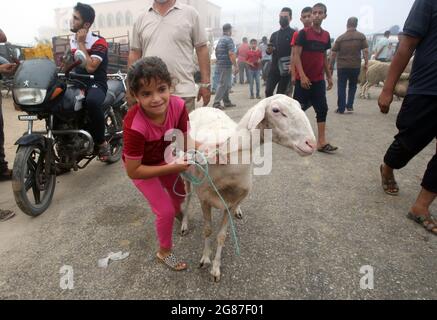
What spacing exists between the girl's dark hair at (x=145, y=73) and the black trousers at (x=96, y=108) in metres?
1.93

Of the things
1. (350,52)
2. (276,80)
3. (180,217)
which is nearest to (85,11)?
(180,217)

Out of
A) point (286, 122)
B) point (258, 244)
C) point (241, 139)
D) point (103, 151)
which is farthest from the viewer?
point (103, 151)

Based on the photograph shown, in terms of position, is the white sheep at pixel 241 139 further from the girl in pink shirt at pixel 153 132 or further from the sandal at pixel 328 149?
the sandal at pixel 328 149

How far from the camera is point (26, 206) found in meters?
2.82

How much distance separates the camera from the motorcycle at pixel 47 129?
2859 millimetres

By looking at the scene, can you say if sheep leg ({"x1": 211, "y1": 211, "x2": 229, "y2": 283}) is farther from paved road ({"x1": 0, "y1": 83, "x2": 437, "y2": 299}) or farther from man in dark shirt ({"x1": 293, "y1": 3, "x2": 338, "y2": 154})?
man in dark shirt ({"x1": 293, "y1": 3, "x2": 338, "y2": 154})

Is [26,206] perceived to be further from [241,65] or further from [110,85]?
[241,65]

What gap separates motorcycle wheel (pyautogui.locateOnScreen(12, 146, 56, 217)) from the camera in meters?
2.73

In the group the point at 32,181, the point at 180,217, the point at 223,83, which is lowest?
the point at 180,217

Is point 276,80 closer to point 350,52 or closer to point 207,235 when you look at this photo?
point 350,52

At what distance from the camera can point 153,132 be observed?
1960 millimetres

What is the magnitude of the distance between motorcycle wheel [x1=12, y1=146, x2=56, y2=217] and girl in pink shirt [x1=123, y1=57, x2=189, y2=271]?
4.78ft

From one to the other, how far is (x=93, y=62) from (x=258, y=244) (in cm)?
278
